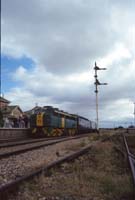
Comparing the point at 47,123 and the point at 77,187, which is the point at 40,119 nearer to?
the point at 47,123

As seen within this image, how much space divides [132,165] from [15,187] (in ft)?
11.2

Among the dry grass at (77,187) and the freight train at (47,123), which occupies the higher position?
the freight train at (47,123)

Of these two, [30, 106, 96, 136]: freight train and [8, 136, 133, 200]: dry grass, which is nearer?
[8, 136, 133, 200]: dry grass

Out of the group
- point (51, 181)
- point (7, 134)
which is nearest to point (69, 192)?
point (51, 181)

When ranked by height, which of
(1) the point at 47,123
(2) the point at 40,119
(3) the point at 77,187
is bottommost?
(3) the point at 77,187

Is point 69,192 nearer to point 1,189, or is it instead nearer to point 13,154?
point 1,189

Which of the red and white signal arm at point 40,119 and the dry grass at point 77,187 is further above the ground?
the red and white signal arm at point 40,119

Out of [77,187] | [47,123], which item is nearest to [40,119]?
[47,123]

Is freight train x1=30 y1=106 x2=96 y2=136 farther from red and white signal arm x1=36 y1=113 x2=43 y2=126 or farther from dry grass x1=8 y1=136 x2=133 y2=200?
dry grass x1=8 y1=136 x2=133 y2=200

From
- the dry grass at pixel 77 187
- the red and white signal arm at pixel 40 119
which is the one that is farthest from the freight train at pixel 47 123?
the dry grass at pixel 77 187

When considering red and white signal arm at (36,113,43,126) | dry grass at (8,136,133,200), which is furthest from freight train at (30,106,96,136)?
dry grass at (8,136,133,200)

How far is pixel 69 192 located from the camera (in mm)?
6621

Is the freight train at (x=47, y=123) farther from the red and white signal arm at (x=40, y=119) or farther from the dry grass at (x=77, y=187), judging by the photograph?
the dry grass at (x=77, y=187)

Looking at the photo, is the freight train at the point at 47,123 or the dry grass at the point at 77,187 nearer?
the dry grass at the point at 77,187
